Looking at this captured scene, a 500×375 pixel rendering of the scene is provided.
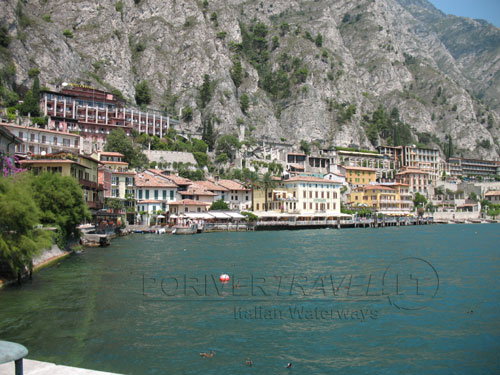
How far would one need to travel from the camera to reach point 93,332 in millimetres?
16828

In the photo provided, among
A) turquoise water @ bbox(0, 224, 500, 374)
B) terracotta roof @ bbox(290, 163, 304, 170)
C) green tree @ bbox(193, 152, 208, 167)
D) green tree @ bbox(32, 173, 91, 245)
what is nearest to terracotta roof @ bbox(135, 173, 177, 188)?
green tree @ bbox(193, 152, 208, 167)

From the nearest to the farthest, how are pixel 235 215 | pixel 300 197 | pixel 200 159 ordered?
pixel 235 215
pixel 300 197
pixel 200 159

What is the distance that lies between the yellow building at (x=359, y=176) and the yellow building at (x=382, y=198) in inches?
360

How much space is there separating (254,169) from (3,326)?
101 meters

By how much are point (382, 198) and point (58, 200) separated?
93040 millimetres

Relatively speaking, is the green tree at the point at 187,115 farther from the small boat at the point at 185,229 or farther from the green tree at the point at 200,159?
the small boat at the point at 185,229

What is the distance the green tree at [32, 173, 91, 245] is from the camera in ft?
115

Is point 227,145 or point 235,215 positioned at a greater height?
point 227,145

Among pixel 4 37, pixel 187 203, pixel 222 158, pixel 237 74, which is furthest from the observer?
pixel 237 74

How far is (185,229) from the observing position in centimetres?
6900

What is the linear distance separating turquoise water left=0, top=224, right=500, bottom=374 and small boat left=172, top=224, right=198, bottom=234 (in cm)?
3476

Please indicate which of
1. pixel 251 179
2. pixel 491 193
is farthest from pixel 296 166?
pixel 491 193

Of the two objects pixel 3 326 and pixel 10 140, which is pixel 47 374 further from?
pixel 10 140

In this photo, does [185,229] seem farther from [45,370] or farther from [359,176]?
[359,176]
